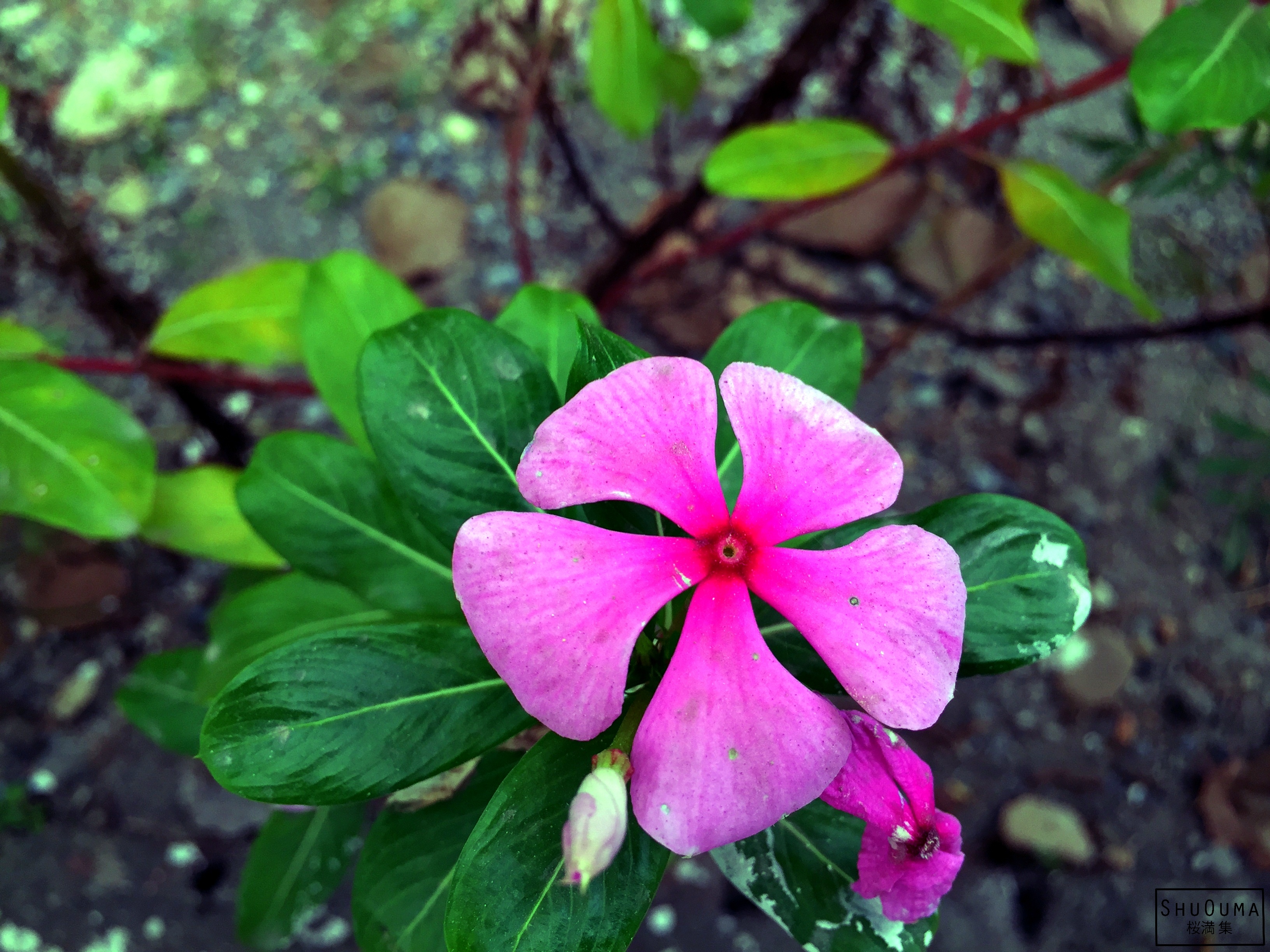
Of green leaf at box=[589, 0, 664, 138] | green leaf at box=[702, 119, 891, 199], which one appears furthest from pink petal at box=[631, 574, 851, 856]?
green leaf at box=[589, 0, 664, 138]

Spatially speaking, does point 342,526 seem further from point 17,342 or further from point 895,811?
point 895,811

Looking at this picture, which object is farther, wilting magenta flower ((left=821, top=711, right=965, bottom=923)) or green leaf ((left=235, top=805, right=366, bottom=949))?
green leaf ((left=235, top=805, right=366, bottom=949))

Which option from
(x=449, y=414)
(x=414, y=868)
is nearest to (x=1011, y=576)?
(x=449, y=414)

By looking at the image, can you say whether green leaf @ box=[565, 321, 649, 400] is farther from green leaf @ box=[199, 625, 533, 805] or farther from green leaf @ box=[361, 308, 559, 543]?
green leaf @ box=[199, 625, 533, 805]

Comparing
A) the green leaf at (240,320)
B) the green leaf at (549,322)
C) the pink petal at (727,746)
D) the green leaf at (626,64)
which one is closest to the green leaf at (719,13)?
the green leaf at (626,64)

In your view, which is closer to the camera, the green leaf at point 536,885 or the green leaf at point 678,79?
the green leaf at point 536,885

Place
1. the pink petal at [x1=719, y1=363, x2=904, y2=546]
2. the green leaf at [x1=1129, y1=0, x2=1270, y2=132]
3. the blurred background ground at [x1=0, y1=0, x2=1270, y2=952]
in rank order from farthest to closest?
1. the blurred background ground at [x1=0, y1=0, x2=1270, y2=952]
2. the green leaf at [x1=1129, y1=0, x2=1270, y2=132]
3. the pink petal at [x1=719, y1=363, x2=904, y2=546]

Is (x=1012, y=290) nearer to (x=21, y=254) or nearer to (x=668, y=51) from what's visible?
(x=668, y=51)

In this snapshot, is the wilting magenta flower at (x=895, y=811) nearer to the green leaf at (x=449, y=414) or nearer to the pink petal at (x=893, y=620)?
the pink petal at (x=893, y=620)
